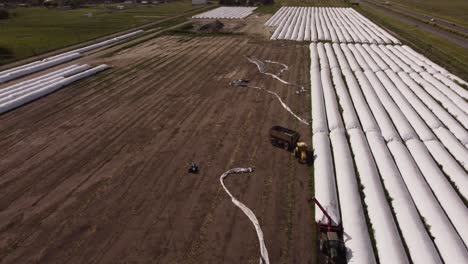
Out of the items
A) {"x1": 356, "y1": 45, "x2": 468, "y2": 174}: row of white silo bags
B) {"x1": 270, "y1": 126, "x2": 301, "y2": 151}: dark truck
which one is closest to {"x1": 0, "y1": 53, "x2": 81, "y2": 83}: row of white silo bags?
{"x1": 270, "y1": 126, "x2": 301, "y2": 151}: dark truck

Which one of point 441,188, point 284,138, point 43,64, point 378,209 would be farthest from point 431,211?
point 43,64

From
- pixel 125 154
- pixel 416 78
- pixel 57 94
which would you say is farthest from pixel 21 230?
pixel 416 78

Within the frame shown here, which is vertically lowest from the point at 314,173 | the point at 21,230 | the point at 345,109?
the point at 21,230

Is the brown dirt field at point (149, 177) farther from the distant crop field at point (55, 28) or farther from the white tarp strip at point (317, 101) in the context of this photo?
the distant crop field at point (55, 28)

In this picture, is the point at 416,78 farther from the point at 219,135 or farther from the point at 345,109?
the point at 219,135

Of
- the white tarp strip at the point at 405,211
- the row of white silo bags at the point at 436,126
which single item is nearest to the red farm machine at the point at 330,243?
the white tarp strip at the point at 405,211
